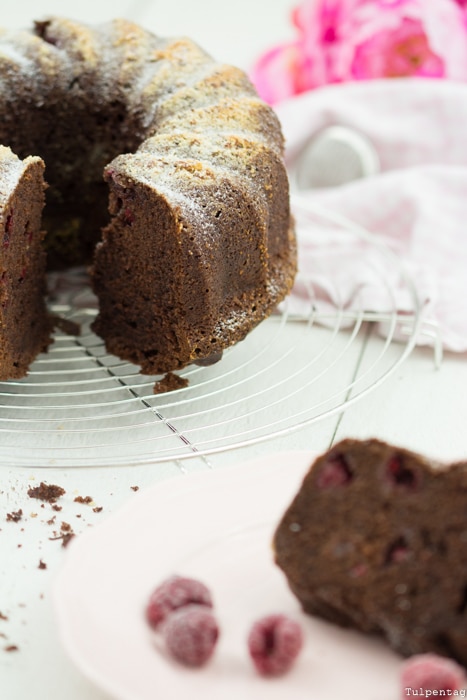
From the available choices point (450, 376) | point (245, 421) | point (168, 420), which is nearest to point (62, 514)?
point (168, 420)

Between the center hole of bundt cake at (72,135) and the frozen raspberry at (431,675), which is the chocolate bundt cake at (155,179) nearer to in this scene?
the center hole of bundt cake at (72,135)

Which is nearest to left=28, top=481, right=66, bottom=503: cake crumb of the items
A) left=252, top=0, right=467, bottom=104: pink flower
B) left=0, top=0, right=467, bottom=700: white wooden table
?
left=0, top=0, right=467, bottom=700: white wooden table

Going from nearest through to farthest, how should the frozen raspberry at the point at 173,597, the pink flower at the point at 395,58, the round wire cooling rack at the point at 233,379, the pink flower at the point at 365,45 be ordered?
the frozen raspberry at the point at 173,597, the round wire cooling rack at the point at 233,379, the pink flower at the point at 365,45, the pink flower at the point at 395,58

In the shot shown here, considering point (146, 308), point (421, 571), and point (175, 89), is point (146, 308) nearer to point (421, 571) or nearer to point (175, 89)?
point (175, 89)

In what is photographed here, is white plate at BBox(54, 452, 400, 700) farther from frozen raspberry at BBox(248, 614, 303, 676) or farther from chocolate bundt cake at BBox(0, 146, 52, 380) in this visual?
chocolate bundt cake at BBox(0, 146, 52, 380)

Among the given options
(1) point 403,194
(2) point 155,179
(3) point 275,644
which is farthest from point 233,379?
(3) point 275,644

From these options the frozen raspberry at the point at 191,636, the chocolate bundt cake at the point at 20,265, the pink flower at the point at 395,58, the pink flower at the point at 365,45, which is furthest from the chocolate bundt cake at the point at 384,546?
the pink flower at the point at 395,58
